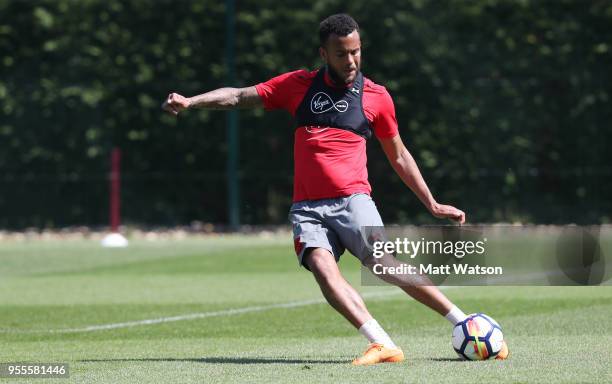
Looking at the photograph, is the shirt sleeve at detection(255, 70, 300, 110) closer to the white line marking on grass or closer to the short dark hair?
the short dark hair

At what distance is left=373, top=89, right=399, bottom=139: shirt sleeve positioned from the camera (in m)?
7.61

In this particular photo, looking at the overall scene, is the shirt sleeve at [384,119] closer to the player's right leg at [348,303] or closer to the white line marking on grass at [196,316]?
the player's right leg at [348,303]

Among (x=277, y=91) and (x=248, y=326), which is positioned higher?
(x=277, y=91)

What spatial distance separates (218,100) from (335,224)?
98 centimetres

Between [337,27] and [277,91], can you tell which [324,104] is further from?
[337,27]

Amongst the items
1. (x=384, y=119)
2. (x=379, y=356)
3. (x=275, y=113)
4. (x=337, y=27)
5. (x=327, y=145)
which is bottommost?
(x=379, y=356)

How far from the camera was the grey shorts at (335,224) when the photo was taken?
7352mm

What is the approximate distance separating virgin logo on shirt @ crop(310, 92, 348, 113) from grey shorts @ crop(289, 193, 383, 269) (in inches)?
20.1

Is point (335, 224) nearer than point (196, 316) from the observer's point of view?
Yes

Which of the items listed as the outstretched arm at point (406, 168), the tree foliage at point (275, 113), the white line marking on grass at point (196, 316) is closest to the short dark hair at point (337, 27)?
the outstretched arm at point (406, 168)

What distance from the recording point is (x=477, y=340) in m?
7.27

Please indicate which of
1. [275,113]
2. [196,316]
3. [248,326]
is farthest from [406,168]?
[275,113]

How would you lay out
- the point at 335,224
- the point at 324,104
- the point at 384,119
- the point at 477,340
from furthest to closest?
the point at 384,119, the point at 324,104, the point at 335,224, the point at 477,340

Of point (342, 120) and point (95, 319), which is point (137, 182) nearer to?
point (95, 319)
